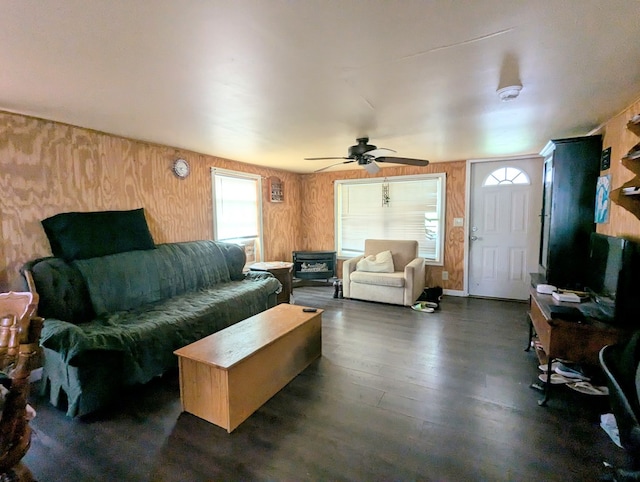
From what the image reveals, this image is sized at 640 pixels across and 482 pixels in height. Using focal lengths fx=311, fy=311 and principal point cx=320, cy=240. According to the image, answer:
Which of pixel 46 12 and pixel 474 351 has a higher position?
pixel 46 12

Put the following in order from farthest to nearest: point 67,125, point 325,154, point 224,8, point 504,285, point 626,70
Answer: point 504,285
point 325,154
point 67,125
point 626,70
point 224,8

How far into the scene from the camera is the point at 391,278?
4535 mm

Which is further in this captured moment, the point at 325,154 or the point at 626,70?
the point at 325,154

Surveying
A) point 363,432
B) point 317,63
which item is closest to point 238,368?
point 363,432

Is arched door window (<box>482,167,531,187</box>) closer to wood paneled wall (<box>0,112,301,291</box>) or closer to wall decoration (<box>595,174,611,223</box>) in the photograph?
wall decoration (<box>595,174,611,223</box>)

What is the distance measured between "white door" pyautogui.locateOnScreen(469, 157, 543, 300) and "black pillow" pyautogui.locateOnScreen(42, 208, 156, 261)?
466cm

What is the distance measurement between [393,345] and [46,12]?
336cm

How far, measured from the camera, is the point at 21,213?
2.58m

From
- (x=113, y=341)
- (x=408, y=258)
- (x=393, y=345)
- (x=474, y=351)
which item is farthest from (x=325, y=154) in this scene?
(x=113, y=341)

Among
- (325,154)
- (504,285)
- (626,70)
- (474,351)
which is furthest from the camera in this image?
(504,285)

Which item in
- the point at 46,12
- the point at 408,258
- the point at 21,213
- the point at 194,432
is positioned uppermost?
the point at 46,12

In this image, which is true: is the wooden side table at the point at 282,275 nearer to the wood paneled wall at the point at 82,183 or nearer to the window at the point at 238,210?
the window at the point at 238,210

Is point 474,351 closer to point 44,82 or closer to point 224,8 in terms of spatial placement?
point 224,8

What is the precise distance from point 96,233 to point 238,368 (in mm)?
2030
